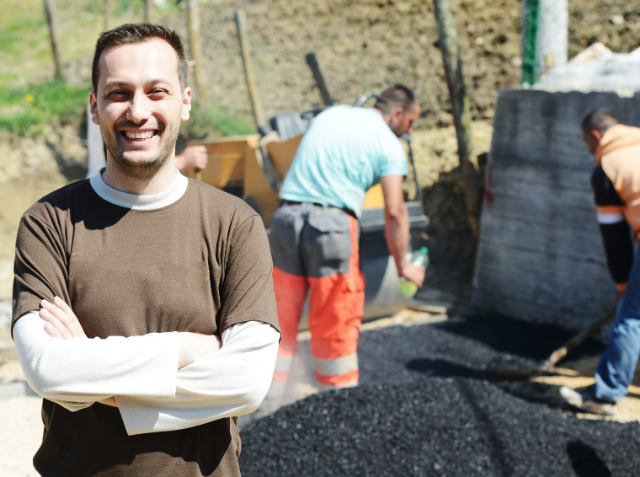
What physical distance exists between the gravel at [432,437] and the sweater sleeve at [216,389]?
149 cm

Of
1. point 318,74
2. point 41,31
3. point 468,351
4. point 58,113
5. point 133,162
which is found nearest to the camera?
point 133,162

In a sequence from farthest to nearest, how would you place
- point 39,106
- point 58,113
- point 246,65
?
point 39,106 → point 58,113 → point 246,65

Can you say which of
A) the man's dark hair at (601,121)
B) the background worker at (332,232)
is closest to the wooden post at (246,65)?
the background worker at (332,232)

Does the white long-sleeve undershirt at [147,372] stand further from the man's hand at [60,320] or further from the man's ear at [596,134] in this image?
the man's ear at [596,134]

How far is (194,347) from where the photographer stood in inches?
53.7

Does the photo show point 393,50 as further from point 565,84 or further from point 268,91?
point 565,84

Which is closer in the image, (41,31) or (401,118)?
(401,118)

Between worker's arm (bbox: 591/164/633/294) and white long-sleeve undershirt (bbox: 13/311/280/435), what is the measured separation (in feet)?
9.34

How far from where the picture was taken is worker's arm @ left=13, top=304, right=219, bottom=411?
4.13 ft

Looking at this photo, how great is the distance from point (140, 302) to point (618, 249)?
3.15 metres

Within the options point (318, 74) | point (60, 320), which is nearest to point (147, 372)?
point (60, 320)

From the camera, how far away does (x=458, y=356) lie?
14.5 feet

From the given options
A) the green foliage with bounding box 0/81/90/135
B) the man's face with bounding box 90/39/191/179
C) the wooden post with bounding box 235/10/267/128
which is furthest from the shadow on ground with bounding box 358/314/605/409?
the green foliage with bounding box 0/81/90/135

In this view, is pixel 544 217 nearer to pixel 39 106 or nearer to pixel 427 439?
pixel 427 439
